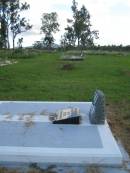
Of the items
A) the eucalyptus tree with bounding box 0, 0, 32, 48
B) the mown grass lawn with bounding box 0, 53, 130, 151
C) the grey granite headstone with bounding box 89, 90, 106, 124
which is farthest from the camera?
the eucalyptus tree with bounding box 0, 0, 32, 48

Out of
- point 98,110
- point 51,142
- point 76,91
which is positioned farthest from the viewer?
point 76,91

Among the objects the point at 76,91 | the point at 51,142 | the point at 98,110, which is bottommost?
the point at 76,91

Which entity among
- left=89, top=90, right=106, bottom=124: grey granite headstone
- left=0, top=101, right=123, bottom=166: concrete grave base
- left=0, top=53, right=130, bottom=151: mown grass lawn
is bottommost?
left=0, top=53, right=130, bottom=151: mown grass lawn

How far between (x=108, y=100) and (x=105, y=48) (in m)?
40.5

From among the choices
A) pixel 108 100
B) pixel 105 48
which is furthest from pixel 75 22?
pixel 108 100

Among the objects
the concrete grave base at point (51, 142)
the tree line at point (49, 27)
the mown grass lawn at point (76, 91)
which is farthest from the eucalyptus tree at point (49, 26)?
the concrete grave base at point (51, 142)

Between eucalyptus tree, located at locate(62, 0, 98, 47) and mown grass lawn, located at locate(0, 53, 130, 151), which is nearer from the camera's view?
mown grass lawn, located at locate(0, 53, 130, 151)

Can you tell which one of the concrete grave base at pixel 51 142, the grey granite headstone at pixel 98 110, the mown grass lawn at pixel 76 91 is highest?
the grey granite headstone at pixel 98 110

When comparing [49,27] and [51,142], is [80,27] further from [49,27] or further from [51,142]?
[51,142]

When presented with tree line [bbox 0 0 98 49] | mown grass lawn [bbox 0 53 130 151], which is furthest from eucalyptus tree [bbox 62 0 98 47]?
mown grass lawn [bbox 0 53 130 151]

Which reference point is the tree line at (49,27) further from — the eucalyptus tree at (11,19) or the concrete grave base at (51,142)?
the concrete grave base at (51,142)

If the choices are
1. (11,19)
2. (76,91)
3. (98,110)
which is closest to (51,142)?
(98,110)

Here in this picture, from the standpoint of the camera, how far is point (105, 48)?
49.8 m

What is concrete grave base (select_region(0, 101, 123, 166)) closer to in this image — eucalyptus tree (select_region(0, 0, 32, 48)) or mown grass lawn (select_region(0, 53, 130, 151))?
mown grass lawn (select_region(0, 53, 130, 151))
